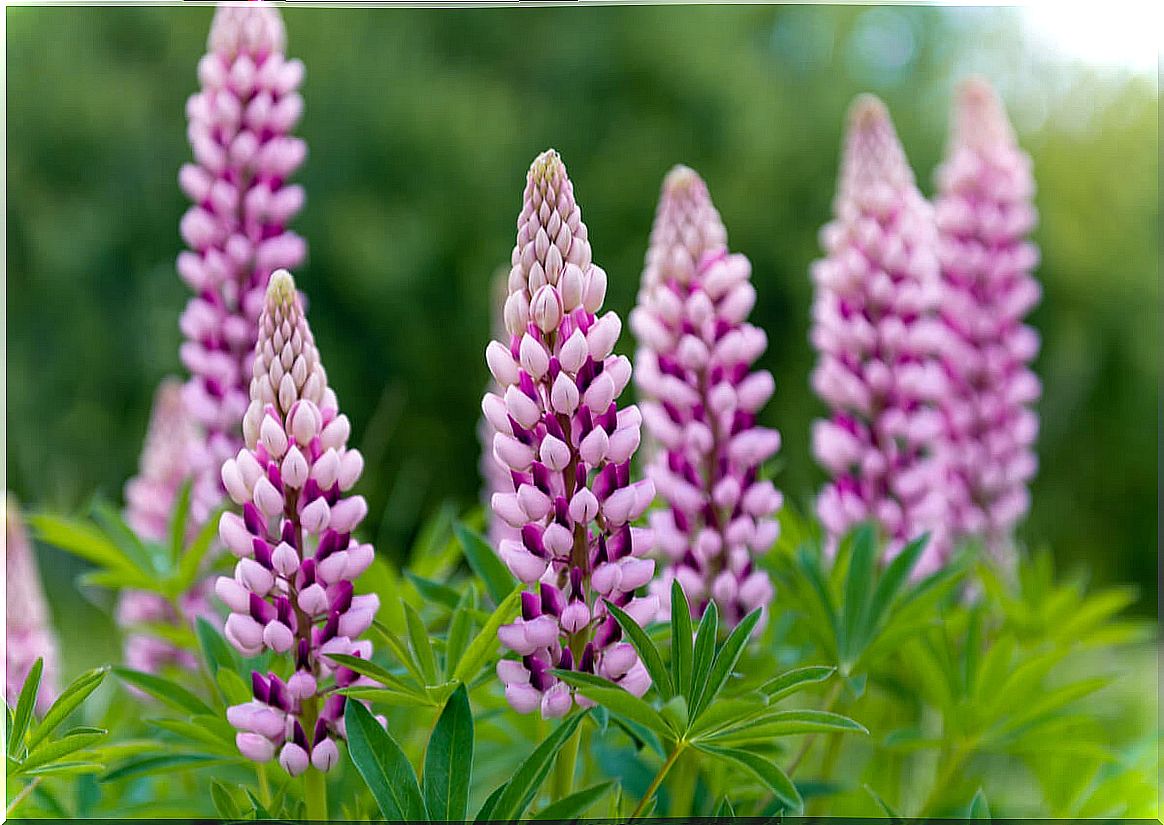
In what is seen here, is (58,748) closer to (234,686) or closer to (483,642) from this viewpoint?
(234,686)

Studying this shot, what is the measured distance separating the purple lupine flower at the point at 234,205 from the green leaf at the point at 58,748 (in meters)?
0.39

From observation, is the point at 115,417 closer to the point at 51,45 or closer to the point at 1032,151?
the point at 51,45

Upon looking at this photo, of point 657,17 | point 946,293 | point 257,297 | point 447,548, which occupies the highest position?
point 657,17

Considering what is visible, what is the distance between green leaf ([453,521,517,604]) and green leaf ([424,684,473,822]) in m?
0.19

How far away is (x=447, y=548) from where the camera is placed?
1263mm

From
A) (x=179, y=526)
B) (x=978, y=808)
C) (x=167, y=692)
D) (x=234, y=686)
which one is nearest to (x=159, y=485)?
(x=179, y=526)

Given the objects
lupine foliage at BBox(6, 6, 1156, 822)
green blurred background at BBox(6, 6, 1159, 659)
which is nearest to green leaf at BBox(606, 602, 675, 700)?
lupine foliage at BBox(6, 6, 1156, 822)

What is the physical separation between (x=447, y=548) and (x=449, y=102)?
397 cm

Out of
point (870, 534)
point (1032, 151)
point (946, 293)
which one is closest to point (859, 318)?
point (870, 534)

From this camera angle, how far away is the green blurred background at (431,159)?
4438 mm

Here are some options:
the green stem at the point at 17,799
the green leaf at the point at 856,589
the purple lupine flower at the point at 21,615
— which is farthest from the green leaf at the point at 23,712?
the green leaf at the point at 856,589

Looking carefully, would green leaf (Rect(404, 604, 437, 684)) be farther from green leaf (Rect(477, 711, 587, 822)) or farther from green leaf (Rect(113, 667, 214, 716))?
green leaf (Rect(113, 667, 214, 716))

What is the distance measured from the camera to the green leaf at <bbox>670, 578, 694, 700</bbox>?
78cm

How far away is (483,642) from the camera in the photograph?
2.60 feet
